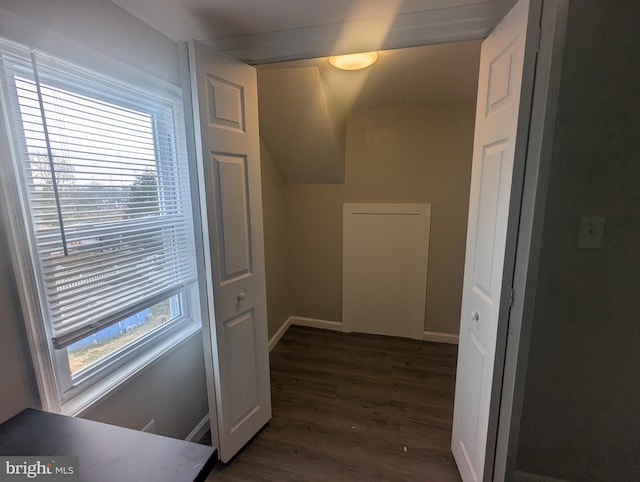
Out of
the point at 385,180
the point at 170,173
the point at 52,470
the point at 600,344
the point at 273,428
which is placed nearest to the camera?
the point at 52,470

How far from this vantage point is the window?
3.29 feet

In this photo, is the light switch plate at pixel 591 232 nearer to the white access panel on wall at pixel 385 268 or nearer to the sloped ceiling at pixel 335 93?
the sloped ceiling at pixel 335 93

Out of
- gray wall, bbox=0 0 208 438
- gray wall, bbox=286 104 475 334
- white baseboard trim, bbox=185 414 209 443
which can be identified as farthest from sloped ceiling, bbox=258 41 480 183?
white baseboard trim, bbox=185 414 209 443

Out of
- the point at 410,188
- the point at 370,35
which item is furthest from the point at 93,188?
the point at 410,188

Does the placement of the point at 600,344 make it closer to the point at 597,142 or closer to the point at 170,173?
the point at 597,142

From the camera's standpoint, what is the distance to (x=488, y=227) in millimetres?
1272

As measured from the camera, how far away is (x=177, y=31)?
4.42 ft

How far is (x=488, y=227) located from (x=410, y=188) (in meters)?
1.56

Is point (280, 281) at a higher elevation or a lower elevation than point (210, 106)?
lower

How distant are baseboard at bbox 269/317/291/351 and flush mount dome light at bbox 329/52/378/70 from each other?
229cm

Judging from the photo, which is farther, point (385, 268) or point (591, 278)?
point (385, 268)

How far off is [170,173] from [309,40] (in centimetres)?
94

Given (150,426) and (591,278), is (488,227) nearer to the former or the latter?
(591,278)

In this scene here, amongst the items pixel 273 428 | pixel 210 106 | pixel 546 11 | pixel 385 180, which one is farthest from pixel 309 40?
pixel 273 428
